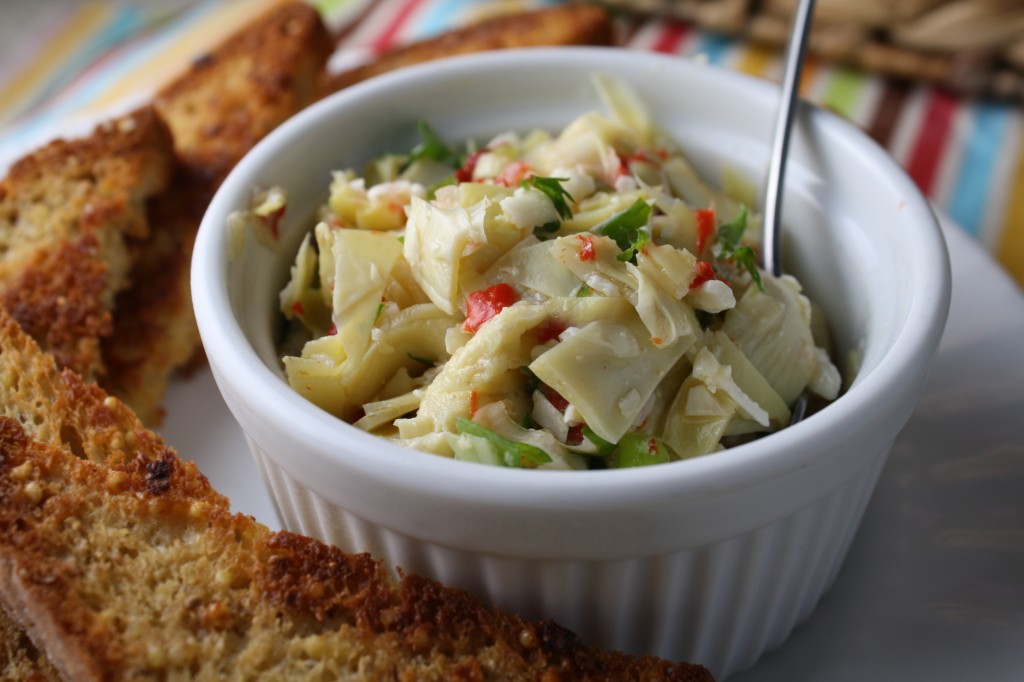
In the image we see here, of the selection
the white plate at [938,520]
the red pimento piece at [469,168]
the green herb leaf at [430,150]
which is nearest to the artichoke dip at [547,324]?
the red pimento piece at [469,168]

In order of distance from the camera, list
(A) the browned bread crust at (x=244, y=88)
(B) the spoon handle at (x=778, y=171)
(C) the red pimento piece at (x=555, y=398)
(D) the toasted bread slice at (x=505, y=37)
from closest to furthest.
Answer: (C) the red pimento piece at (x=555, y=398) < (B) the spoon handle at (x=778, y=171) < (A) the browned bread crust at (x=244, y=88) < (D) the toasted bread slice at (x=505, y=37)

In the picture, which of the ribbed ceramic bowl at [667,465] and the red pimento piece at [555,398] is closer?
the ribbed ceramic bowl at [667,465]

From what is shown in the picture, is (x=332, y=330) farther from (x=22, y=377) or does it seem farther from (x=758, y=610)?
(x=758, y=610)

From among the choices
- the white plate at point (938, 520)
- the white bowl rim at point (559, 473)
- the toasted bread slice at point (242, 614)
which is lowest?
the white plate at point (938, 520)

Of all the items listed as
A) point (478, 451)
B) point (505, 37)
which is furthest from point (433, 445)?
point (505, 37)

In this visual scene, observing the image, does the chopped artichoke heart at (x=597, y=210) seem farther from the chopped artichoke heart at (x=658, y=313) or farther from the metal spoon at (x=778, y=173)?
the metal spoon at (x=778, y=173)

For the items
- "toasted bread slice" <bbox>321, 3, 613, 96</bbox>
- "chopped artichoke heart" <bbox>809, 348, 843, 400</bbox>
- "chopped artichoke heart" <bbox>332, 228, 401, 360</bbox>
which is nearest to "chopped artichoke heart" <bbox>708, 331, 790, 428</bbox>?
"chopped artichoke heart" <bbox>809, 348, 843, 400</bbox>

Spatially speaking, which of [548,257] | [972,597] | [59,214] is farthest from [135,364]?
[972,597]
